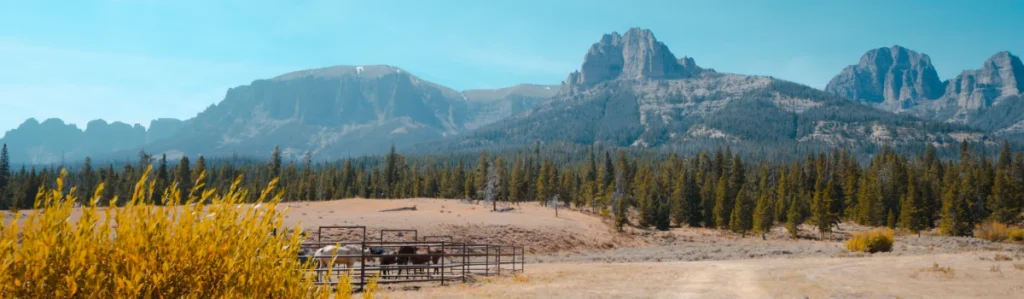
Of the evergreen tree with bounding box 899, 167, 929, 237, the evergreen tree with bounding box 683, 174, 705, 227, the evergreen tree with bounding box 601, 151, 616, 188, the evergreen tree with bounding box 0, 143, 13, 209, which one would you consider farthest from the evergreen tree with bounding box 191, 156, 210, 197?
the evergreen tree with bounding box 899, 167, 929, 237

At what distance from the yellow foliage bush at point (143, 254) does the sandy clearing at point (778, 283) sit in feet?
43.5

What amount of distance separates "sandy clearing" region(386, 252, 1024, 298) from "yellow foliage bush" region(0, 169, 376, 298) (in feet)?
43.5

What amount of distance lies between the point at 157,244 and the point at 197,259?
A: 0.28 m

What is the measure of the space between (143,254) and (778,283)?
2280 cm

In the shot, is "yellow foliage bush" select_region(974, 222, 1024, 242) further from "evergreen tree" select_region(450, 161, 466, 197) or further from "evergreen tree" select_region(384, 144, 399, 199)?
"evergreen tree" select_region(384, 144, 399, 199)

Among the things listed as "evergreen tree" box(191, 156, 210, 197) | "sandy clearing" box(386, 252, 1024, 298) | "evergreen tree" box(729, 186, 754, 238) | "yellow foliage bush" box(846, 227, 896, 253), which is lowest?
"evergreen tree" box(729, 186, 754, 238)

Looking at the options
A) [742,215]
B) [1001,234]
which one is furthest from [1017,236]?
[742,215]

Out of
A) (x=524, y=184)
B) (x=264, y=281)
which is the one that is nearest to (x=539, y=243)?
(x=264, y=281)

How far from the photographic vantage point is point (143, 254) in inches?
154

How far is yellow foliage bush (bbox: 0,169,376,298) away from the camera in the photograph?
358 cm

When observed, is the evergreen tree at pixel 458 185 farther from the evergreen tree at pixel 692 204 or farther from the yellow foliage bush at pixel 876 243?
the yellow foliage bush at pixel 876 243

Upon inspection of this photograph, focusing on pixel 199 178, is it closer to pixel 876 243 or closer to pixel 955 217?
pixel 876 243

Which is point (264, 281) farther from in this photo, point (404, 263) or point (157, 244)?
point (404, 263)

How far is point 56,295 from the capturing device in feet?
11.7
